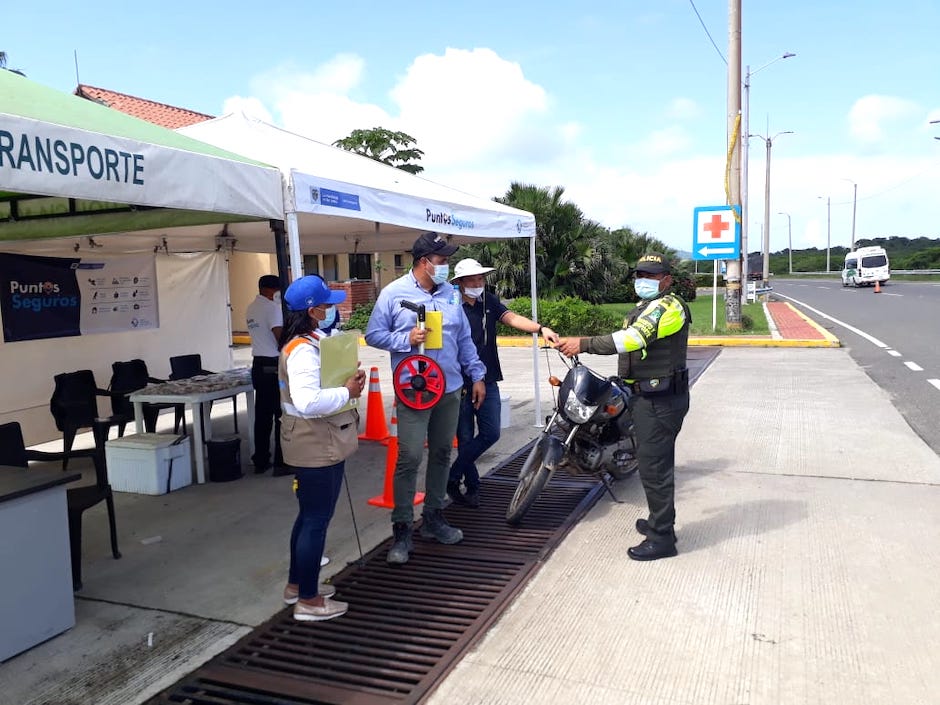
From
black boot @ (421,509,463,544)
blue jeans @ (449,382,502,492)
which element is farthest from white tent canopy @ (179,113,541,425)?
black boot @ (421,509,463,544)

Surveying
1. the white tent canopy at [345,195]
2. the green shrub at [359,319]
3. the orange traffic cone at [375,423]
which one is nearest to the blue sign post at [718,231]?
the green shrub at [359,319]

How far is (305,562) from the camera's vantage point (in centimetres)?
370

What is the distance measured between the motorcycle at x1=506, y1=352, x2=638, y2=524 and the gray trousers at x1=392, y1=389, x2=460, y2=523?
61 centimetres

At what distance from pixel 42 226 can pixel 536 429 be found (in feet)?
17.1

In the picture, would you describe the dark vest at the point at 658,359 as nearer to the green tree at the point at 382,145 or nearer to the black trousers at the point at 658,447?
the black trousers at the point at 658,447

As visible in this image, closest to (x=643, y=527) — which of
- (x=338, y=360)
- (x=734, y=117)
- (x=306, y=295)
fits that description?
(x=338, y=360)

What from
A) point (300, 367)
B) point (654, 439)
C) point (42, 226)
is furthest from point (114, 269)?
point (654, 439)

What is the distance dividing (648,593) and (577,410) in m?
1.48

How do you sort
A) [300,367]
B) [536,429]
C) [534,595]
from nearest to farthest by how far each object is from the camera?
[300,367]
[534,595]
[536,429]

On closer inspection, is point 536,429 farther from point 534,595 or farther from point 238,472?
point 534,595

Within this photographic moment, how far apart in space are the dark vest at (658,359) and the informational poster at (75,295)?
6137mm

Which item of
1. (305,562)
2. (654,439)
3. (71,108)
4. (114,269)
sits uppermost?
(71,108)

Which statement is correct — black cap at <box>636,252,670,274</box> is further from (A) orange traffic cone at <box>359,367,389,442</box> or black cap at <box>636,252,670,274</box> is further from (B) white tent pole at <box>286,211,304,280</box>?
(A) orange traffic cone at <box>359,367,389,442</box>

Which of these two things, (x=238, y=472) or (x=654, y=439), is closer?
(x=654, y=439)
